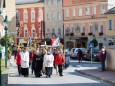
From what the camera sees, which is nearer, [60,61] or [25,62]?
[25,62]

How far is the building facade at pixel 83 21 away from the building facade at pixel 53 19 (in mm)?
1922

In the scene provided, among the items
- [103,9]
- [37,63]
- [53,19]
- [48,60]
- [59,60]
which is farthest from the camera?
[53,19]

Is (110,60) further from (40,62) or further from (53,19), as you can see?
(53,19)

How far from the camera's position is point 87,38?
264 ft

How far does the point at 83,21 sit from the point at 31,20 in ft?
59.4

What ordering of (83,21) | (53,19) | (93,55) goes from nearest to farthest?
(93,55) < (83,21) < (53,19)

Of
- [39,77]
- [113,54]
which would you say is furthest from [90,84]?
[113,54]

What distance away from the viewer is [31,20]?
318ft

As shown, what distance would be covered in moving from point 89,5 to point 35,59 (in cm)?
5139

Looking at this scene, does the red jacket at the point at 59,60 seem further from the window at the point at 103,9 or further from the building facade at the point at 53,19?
the building facade at the point at 53,19

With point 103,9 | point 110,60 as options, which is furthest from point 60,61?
point 103,9

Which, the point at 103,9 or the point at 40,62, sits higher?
the point at 103,9

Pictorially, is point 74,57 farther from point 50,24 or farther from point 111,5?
point 50,24

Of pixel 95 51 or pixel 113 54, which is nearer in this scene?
pixel 113 54
